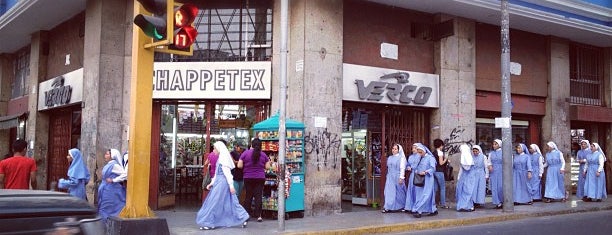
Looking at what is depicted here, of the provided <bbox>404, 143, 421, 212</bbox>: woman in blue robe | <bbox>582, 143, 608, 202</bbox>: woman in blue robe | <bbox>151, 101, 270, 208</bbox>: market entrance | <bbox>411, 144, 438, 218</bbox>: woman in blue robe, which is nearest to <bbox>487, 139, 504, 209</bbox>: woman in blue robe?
<bbox>411, 144, 438, 218</bbox>: woman in blue robe

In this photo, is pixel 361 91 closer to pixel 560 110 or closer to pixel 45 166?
pixel 560 110

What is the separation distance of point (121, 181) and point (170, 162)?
13.8 feet

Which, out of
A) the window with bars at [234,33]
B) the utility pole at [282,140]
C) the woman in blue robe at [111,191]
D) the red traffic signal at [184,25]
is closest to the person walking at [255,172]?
the utility pole at [282,140]

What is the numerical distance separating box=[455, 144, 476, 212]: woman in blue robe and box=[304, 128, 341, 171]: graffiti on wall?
3207mm

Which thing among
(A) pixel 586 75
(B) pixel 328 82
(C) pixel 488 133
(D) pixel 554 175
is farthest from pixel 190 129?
(A) pixel 586 75

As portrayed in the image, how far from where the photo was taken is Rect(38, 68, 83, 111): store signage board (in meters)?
14.2

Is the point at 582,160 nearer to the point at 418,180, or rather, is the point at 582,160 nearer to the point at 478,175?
the point at 478,175

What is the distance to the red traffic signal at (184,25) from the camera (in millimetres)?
7383

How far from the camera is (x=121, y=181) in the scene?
959 cm

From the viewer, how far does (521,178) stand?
15.1 m

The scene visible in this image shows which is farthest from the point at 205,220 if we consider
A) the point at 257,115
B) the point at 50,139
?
the point at 50,139

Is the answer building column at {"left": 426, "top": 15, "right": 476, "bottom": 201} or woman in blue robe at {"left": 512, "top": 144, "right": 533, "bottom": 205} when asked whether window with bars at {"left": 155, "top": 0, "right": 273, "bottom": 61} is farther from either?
woman in blue robe at {"left": 512, "top": 144, "right": 533, "bottom": 205}

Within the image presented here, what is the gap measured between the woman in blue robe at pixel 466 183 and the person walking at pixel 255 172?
A: 16.4 feet

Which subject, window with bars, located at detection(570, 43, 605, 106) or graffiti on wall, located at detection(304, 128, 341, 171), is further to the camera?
window with bars, located at detection(570, 43, 605, 106)
